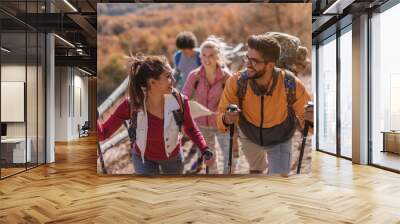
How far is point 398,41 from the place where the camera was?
287 inches

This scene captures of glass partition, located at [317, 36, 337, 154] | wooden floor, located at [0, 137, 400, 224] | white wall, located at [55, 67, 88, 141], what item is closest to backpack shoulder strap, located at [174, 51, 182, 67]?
wooden floor, located at [0, 137, 400, 224]

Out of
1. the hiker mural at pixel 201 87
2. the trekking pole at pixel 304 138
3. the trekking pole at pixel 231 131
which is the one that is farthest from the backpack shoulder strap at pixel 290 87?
the trekking pole at pixel 231 131

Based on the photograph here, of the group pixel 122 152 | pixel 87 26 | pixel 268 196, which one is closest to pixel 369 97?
pixel 268 196

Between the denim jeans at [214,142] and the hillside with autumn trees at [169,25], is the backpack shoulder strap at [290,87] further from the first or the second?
the denim jeans at [214,142]

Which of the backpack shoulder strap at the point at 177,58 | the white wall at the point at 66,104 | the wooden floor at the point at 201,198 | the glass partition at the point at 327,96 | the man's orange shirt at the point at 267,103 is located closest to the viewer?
the wooden floor at the point at 201,198

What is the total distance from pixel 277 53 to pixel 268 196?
8.37 ft

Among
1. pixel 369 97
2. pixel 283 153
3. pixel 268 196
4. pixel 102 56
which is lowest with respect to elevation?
pixel 268 196

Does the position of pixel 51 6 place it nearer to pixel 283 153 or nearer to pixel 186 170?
pixel 186 170

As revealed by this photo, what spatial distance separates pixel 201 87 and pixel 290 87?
1.48m

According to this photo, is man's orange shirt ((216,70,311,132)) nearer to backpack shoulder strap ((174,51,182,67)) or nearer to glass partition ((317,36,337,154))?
backpack shoulder strap ((174,51,182,67))

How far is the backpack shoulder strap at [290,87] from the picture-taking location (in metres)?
6.52

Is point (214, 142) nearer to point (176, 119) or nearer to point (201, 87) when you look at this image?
point (176, 119)

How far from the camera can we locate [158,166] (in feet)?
21.6

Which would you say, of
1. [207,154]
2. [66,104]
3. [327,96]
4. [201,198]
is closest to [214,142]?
A: [207,154]
